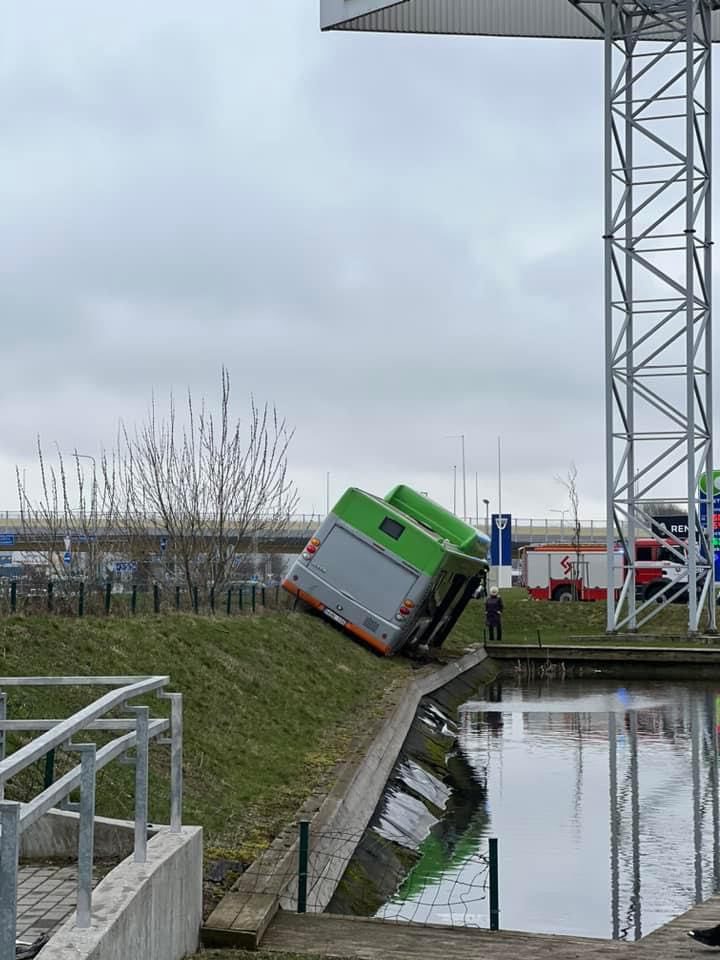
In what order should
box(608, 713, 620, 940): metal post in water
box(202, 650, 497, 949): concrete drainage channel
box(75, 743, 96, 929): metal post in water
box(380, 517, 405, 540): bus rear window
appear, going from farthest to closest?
box(380, 517, 405, 540): bus rear window → box(608, 713, 620, 940): metal post in water → box(202, 650, 497, 949): concrete drainage channel → box(75, 743, 96, 929): metal post in water

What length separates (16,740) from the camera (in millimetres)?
10461

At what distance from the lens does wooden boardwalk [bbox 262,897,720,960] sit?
7844 millimetres

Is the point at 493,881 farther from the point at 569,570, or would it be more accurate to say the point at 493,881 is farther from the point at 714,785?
the point at 569,570

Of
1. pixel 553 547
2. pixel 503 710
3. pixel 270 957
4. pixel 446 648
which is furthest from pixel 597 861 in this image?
pixel 553 547

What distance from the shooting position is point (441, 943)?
27.0 ft

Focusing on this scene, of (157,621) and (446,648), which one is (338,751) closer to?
(157,621)

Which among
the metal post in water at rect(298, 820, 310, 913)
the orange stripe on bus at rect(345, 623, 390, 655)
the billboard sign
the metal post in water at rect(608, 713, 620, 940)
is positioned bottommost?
the metal post in water at rect(608, 713, 620, 940)

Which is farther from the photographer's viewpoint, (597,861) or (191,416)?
(191,416)

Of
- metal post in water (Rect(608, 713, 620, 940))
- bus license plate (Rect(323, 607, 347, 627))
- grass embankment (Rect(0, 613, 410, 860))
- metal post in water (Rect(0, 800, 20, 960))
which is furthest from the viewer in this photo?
bus license plate (Rect(323, 607, 347, 627))

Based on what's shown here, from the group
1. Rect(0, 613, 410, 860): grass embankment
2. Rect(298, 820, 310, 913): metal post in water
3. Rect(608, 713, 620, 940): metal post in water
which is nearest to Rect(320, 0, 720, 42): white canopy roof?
Rect(0, 613, 410, 860): grass embankment

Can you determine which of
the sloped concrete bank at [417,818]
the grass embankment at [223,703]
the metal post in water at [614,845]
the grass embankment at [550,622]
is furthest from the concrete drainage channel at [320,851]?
the grass embankment at [550,622]

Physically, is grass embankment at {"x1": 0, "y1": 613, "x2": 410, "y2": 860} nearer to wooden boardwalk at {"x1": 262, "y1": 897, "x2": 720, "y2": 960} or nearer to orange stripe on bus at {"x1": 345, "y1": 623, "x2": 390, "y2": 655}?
wooden boardwalk at {"x1": 262, "y1": 897, "x2": 720, "y2": 960}

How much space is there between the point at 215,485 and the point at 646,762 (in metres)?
16.4

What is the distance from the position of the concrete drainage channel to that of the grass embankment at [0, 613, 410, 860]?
0.25m
